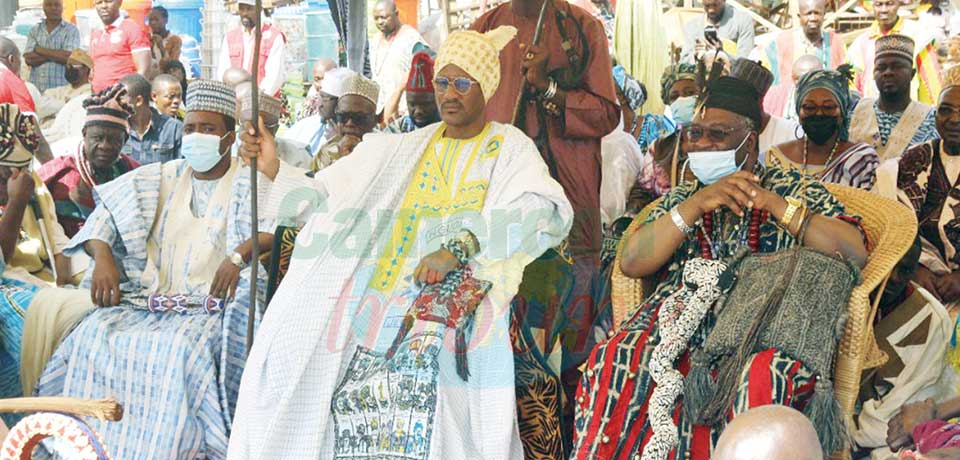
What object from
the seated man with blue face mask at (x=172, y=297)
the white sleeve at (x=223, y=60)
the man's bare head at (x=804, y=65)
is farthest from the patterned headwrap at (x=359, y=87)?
the man's bare head at (x=804, y=65)

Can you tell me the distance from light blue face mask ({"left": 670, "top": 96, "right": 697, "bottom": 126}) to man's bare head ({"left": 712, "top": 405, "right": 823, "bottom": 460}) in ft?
13.4

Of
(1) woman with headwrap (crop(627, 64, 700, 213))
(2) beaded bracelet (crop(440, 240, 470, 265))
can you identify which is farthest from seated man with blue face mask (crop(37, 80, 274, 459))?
(1) woman with headwrap (crop(627, 64, 700, 213))

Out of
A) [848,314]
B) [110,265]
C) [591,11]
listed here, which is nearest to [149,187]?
[110,265]

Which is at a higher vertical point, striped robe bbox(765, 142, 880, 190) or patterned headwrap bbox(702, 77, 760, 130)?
patterned headwrap bbox(702, 77, 760, 130)

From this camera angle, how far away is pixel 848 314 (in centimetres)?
466

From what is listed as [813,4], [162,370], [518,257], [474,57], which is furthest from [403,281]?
[813,4]

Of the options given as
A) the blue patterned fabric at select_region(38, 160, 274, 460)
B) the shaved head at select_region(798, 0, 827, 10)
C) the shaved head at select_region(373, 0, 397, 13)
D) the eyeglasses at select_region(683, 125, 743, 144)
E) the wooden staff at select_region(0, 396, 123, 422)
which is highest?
the shaved head at select_region(373, 0, 397, 13)

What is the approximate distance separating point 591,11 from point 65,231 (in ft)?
9.87

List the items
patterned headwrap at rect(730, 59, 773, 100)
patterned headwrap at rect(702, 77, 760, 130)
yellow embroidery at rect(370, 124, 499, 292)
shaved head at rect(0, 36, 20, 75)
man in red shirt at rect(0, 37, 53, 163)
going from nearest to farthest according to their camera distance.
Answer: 1. patterned headwrap at rect(702, 77, 760, 130)
2. yellow embroidery at rect(370, 124, 499, 292)
3. patterned headwrap at rect(730, 59, 773, 100)
4. man in red shirt at rect(0, 37, 53, 163)
5. shaved head at rect(0, 36, 20, 75)

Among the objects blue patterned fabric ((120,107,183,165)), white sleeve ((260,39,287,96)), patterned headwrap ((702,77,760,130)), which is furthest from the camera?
white sleeve ((260,39,287,96))

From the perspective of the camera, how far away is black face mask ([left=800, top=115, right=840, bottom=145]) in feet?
19.7

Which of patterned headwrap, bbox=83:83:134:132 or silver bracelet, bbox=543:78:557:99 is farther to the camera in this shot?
patterned headwrap, bbox=83:83:134:132

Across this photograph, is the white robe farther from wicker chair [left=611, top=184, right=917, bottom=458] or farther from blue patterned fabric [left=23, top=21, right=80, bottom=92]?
blue patterned fabric [left=23, top=21, right=80, bottom=92]

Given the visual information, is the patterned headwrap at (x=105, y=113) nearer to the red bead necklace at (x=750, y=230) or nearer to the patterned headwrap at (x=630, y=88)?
the patterned headwrap at (x=630, y=88)
